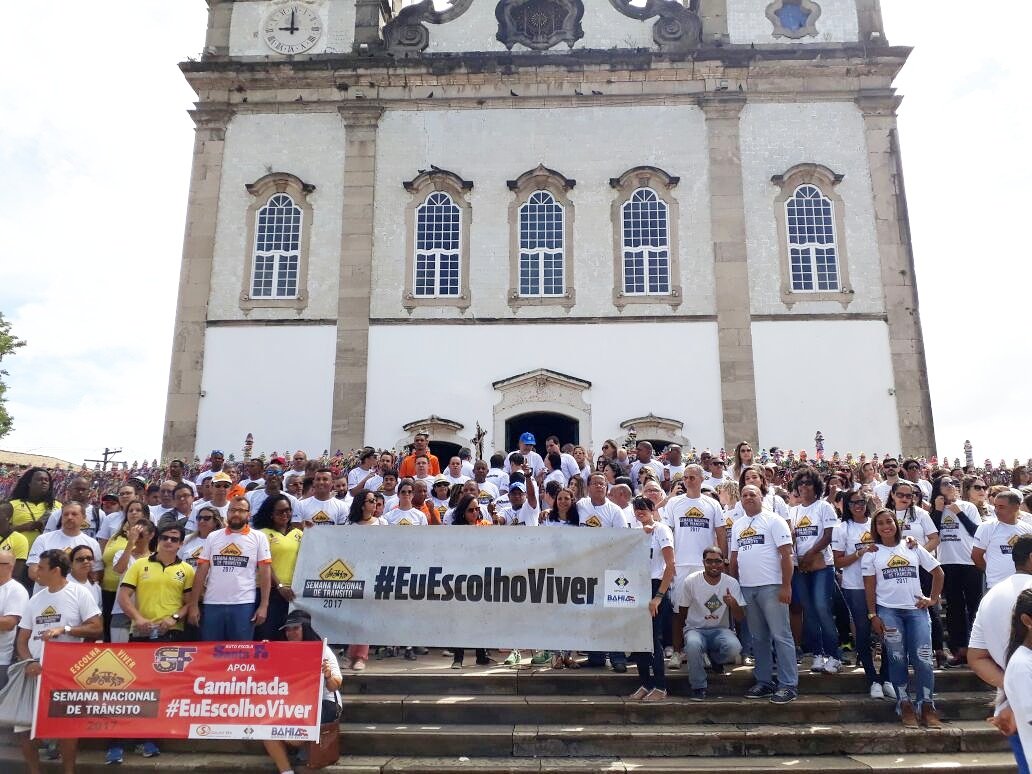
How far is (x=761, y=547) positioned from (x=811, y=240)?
556 inches

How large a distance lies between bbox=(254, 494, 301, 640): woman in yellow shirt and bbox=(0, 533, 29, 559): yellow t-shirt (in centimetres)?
219

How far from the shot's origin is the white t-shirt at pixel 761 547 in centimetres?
746

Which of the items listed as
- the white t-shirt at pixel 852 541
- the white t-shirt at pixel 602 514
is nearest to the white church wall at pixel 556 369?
the white t-shirt at pixel 602 514

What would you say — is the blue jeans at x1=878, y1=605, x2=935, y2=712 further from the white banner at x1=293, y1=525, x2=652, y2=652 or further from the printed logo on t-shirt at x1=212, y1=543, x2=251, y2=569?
the printed logo on t-shirt at x1=212, y1=543, x2=251, y2=569

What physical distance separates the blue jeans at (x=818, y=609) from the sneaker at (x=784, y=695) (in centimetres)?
78

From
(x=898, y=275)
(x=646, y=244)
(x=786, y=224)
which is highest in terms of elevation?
(x=786, y=224)

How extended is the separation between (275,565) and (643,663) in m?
3.68

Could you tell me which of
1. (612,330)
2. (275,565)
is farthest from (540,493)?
(612,330)

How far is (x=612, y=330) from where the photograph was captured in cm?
1930

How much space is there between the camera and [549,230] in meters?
20.2

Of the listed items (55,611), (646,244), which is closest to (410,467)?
(55,611)

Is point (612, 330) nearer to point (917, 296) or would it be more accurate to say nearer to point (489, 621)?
point (917, 296)

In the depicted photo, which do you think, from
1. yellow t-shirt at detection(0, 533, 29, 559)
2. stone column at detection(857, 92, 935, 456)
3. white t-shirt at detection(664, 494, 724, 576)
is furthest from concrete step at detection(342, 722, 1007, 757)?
stone column at detection(857, 92, 935, 456)

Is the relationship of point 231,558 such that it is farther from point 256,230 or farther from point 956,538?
point 256,230
